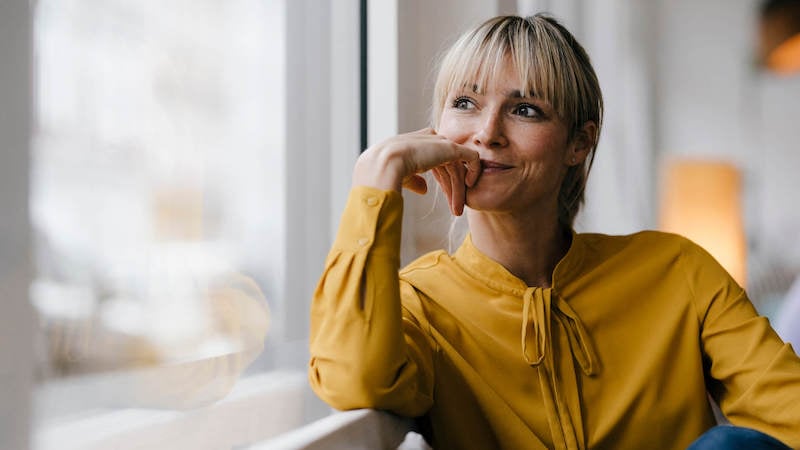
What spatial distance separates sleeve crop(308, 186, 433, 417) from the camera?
3.48 feet

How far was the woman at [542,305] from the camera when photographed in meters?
1.24

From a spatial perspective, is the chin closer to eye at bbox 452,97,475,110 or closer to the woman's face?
A: the woman's face

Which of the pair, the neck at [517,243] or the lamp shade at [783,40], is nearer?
the neck at [517,243]

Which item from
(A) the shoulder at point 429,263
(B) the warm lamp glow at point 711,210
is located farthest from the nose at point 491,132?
(B) the warm lamp glow at point 711,210

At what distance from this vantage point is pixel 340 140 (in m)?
1.86

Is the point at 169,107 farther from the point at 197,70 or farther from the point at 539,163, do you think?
the point at 539,163

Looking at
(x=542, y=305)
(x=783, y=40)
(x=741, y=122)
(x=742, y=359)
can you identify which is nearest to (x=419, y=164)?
(x=542, y=305)

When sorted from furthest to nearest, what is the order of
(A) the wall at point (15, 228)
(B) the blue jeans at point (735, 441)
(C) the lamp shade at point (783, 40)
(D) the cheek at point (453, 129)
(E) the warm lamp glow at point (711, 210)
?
(C) the lamp shade at point (783, 40) < (E) the warm lamp glow at point (711, 210) < (D) the cheek at point (453, 129) < (B) the blue jeans at point (735, 441) < (A) the wall at point (15, 228)

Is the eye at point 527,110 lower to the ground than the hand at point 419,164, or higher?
higher

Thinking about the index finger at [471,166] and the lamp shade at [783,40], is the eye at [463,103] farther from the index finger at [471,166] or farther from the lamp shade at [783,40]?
the lamp shade at [783,40]

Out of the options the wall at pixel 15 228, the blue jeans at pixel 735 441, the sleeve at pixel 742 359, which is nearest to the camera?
the wall at pixel 15 228

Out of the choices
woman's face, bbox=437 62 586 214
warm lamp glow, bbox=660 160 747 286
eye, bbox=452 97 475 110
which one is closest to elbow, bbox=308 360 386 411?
woman's face, bbox=437 62 586 214

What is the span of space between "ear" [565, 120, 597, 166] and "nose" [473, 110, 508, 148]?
17 centimetres

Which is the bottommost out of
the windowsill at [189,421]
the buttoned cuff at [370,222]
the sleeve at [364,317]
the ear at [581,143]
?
the windowsill at [189,421]
